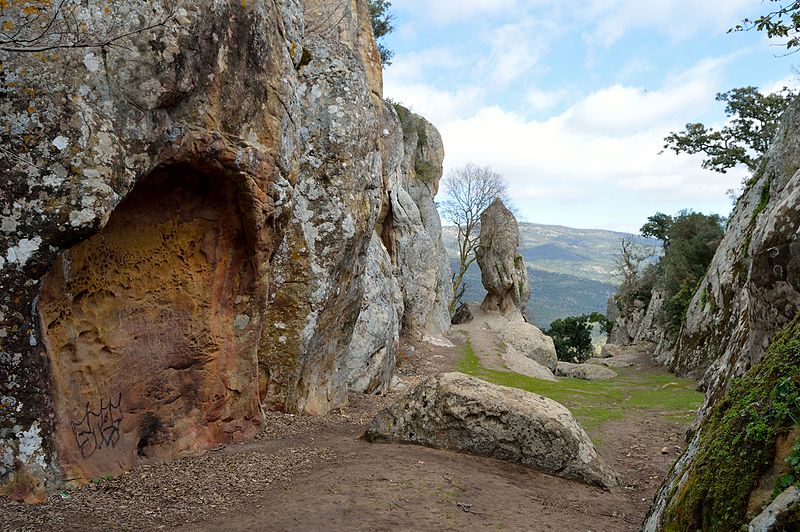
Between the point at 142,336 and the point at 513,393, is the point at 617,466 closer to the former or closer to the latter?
the point at 513,393

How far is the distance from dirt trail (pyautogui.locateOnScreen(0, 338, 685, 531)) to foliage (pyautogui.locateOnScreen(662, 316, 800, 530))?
285 centimetres

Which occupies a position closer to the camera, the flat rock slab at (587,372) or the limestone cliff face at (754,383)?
the limestone cliff face at (754,383)

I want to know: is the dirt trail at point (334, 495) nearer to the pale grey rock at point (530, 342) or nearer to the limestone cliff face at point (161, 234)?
the limestone cliff face at point (161, 234)

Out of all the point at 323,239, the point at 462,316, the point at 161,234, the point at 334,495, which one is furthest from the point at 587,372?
the point at 161,234

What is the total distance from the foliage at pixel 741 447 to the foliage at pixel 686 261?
27296 millimetres

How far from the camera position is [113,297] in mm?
7434

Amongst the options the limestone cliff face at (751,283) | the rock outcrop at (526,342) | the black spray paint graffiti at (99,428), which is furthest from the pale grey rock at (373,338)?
the rock outcrop at (526,342)

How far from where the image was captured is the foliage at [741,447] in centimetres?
340

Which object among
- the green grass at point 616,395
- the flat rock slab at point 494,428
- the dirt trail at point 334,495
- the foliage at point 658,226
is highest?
the foliage at point 658,226

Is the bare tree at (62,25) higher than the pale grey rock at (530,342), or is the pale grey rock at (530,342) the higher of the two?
the bare tree at (62,25)

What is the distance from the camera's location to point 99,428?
6.96 metres

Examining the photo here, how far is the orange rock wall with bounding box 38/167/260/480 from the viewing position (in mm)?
6738

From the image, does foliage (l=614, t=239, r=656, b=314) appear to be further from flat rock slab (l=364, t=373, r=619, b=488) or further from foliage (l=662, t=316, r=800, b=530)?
foliage (l=662, t=316, r=800, b=530)

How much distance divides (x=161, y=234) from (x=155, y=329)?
134 cm
